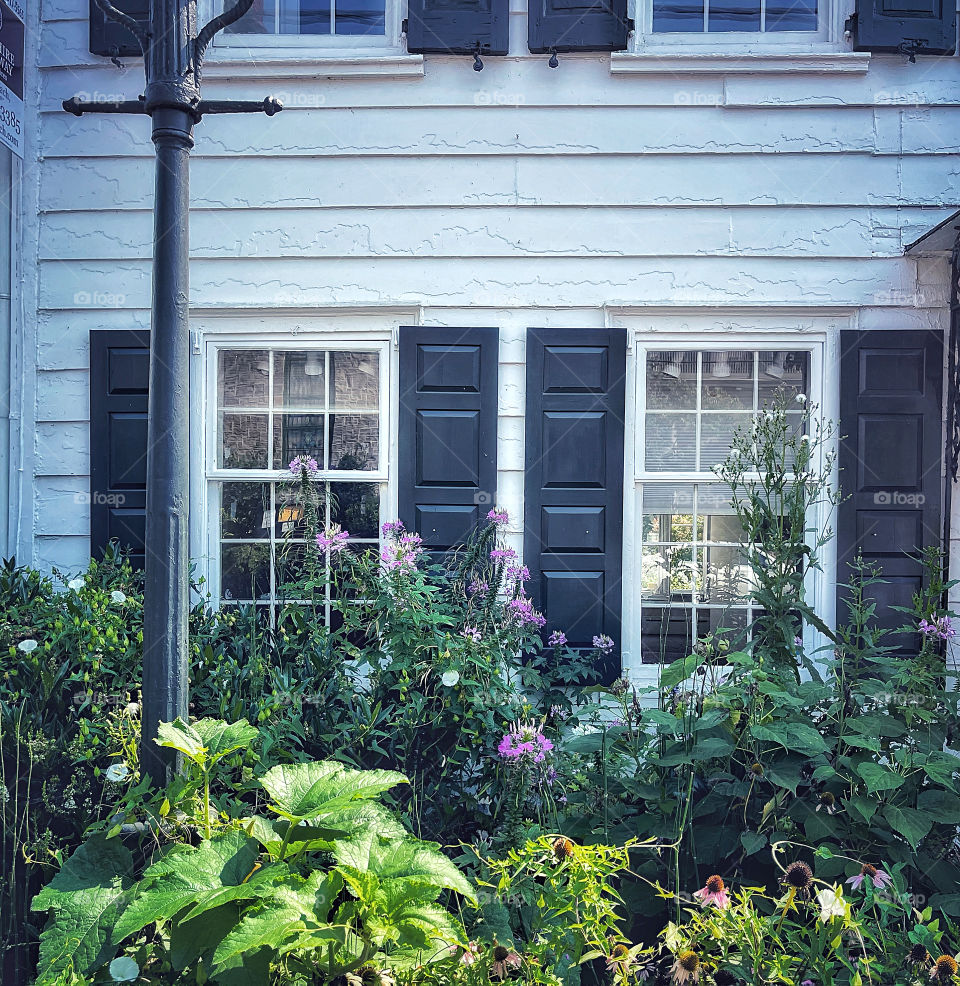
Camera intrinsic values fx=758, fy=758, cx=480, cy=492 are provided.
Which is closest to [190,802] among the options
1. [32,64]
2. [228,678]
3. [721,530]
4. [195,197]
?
[228,678]

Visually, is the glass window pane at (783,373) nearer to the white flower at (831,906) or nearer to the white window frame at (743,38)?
the white window frame at (743,38)

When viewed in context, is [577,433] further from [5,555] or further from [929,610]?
[5,555]

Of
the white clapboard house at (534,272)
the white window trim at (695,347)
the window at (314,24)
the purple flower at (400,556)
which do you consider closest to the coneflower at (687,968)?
the purple flower at (400,556)

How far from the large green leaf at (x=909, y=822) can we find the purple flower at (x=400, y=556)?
1.58m

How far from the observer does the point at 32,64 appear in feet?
12.3

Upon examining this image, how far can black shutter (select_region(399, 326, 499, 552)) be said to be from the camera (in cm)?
368

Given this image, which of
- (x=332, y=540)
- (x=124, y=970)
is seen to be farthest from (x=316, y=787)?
→ (x=332, y=540)

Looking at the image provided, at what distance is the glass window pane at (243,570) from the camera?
3818 mm

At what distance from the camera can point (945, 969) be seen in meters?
1.25

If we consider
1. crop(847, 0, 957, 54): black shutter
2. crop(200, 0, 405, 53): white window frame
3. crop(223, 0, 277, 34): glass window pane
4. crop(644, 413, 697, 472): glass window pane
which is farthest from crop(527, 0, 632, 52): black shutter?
crop(644, 413, 697, 472): glass window pane

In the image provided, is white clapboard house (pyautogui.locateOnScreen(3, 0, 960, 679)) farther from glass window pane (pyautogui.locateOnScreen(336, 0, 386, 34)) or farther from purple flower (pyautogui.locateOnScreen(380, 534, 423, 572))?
purple flower (pyautogui.locateOnScreen(380, 534, 423, 572))

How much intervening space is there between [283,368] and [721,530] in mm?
2346

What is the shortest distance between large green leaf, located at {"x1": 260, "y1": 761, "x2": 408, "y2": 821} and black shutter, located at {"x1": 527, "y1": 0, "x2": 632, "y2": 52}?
135 inches

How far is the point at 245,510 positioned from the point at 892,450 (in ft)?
10.4
